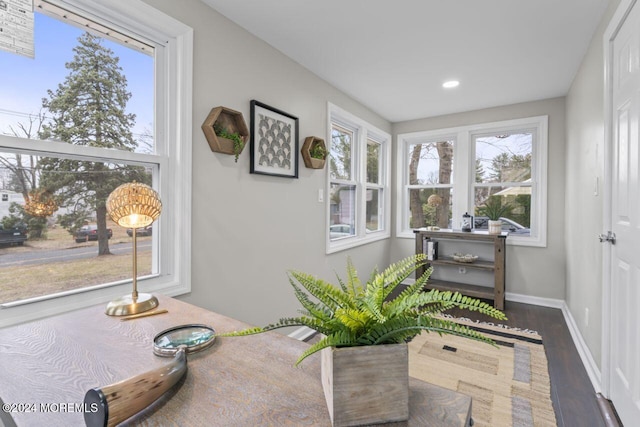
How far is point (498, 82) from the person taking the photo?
10.3ft

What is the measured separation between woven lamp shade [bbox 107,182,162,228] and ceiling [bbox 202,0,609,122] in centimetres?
133

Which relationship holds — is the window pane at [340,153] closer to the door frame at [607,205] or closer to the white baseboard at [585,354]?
the door frame at [607,205]

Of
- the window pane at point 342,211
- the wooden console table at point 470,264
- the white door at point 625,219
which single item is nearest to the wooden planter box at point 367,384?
the white door at point 625,219

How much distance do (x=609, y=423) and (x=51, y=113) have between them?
3151mm

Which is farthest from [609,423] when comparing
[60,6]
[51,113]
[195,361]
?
[60,6]

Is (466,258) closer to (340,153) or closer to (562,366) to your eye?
(562,366)

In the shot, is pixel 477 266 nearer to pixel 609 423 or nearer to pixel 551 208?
pixel 551 208

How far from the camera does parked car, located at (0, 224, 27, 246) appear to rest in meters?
1.32

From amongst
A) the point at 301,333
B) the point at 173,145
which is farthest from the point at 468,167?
the point at 173,145

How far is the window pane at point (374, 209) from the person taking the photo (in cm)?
424

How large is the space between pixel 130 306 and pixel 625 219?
94.1 inches

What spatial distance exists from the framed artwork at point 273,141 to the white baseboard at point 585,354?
2475 mm

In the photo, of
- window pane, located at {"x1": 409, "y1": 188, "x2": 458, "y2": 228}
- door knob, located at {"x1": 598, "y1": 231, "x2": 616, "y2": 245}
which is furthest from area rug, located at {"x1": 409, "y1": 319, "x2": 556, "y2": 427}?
window pane, located at {"x1": 409, "y1": 188, "x2": 458, "y2": 228}

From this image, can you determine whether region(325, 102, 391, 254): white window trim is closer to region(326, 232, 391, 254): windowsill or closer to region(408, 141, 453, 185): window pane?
region(326, 232, 391, 254): windowsill
